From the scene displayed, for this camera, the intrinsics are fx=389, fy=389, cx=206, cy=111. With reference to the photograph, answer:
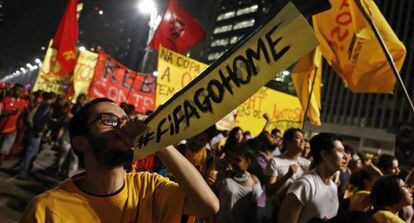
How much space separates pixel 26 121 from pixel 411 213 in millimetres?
7294

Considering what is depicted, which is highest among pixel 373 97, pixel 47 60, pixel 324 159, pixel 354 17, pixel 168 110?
pixel 47 60

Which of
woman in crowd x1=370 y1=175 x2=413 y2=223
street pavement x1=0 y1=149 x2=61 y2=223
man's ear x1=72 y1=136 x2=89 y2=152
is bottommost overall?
woman in crowd x1=370 y1=175 x2=413 y2=223

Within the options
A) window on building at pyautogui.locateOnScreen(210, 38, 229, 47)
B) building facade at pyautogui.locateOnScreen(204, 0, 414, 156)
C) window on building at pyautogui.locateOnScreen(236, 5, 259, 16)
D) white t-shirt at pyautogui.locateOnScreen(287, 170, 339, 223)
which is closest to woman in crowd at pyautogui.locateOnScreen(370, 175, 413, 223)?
white t-shirt at pyautogui.locateOnScreen(287, 170, 339, 223)

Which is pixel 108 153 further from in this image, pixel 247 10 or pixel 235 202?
pixel 247 10

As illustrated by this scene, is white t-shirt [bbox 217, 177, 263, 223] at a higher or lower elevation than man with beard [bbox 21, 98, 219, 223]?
lower

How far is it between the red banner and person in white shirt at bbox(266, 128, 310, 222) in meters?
6.27

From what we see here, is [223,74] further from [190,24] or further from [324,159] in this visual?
[190,24]

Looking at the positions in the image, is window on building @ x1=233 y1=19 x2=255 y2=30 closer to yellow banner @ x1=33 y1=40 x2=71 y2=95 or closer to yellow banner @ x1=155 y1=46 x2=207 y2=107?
yellow banner @ x1=33 y1=40 x2=71 y2=95

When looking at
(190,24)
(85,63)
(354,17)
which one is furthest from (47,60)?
(354,17)

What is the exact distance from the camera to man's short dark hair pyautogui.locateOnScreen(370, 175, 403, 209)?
3256 millimetres

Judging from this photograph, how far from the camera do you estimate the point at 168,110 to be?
1.72 metres

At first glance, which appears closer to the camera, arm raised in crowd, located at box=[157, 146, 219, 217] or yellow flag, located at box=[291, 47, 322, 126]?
arm raised in crowd, located at box=[157, 146, 219, 217]

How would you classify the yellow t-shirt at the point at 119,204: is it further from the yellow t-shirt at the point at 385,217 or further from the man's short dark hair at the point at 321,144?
the man's short dark hair at the point at 321,144

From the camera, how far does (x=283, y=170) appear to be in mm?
4926
